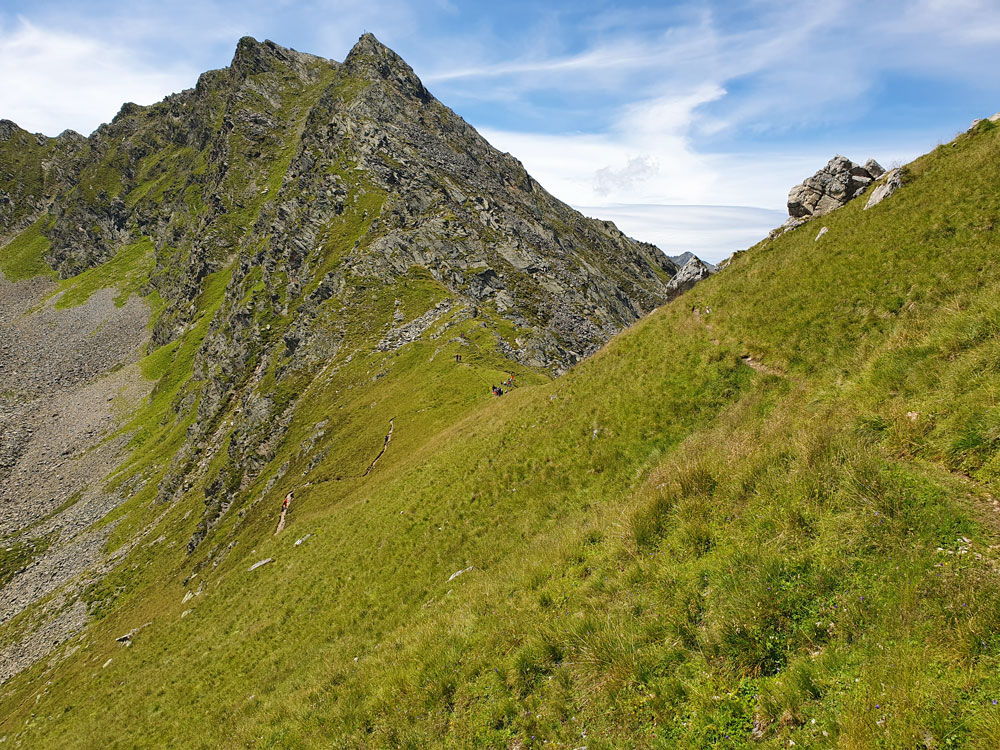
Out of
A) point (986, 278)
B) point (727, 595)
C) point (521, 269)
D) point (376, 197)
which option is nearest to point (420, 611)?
point (727, 595)

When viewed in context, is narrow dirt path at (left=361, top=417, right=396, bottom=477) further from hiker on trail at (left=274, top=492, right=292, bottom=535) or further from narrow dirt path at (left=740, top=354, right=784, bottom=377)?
narrow dirt path at (left=740, top=354, right=784, bottom=377)

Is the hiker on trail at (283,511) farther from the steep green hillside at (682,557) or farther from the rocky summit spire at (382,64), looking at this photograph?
the rocky summit spire at (382,64)

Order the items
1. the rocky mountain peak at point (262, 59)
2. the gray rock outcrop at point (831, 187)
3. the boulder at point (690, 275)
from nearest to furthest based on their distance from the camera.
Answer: the gray rock outcrop at point (831, 187) < the boulder at point (690, 275) < the rocky mountain peak at point (262, 59)

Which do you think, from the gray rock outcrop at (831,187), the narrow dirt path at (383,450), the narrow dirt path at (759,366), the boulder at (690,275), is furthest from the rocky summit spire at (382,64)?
the narrow dirt path at (759,366)

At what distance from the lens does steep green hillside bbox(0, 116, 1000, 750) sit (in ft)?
20.6

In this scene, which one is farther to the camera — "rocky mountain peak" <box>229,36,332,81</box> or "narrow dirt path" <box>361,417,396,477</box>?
"rocky mountain peak" <box>229,36,332,81</box>

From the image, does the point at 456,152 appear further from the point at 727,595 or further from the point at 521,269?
the point at 727,595

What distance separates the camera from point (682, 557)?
938 centimetres

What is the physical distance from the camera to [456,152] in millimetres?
135625

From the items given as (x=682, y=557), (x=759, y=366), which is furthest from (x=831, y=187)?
(x=682, y=557)

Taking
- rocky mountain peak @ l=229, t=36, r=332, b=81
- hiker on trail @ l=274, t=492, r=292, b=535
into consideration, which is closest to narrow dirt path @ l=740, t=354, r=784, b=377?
hiker on trail @ l=274, t=492, r=292, b=535

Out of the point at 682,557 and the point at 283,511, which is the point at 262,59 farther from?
the point at 682,557

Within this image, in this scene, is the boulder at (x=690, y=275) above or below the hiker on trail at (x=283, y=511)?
above

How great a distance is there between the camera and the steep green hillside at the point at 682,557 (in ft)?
20.6
